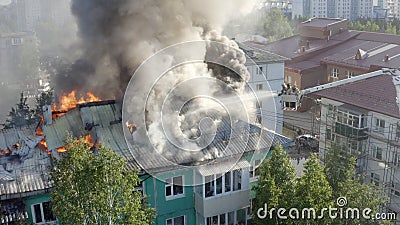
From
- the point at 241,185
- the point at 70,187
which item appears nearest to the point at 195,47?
the point at 241,185

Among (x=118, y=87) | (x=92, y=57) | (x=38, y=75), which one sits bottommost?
(x=38, y=75)

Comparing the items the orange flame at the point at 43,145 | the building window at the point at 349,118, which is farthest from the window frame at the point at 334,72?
the orange flame at the point at 43,145

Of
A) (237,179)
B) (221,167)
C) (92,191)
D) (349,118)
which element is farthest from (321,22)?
(92,191)

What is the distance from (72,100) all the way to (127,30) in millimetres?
3119

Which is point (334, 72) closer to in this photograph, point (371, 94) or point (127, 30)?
point (371, 94)

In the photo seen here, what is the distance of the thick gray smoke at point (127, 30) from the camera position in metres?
11.0

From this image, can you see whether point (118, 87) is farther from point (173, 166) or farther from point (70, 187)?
point (70, 187)

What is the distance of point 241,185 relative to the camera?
979 cm

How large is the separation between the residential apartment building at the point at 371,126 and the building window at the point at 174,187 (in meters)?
5.43

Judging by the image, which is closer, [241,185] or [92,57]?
[241,185]

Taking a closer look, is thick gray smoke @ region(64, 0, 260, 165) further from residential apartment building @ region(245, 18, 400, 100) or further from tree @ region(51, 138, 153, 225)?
residential apartment building @ region(245, 18, 400, 100)

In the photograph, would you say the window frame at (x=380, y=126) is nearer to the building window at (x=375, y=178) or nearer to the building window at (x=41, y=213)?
the building window at (x=375, y=178)

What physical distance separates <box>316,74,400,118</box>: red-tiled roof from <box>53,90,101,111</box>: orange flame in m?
7.74

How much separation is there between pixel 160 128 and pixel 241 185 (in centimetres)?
229
